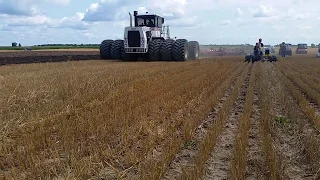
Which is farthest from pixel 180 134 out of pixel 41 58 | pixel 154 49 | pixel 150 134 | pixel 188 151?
pixel 41 58

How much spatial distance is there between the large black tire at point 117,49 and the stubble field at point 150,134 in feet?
45.0

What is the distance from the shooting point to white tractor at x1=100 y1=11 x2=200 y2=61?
2161cm

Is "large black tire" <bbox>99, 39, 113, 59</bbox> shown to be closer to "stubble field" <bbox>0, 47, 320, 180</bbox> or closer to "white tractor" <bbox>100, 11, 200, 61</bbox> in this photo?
"white tractor" <bbox>100, 11, 200, 61</bbox>

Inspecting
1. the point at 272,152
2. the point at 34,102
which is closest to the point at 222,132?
the point at 272,152

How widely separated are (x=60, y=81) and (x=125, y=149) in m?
5.90

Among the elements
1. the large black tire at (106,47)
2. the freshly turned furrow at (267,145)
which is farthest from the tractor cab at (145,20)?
the freshly turned furrow at (267,145)

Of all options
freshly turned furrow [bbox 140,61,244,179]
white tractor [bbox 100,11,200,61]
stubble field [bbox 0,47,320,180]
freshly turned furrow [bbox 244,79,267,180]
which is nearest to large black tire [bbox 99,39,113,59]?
white tractor [bbox 100,11,200,61]

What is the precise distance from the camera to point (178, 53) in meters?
21.8

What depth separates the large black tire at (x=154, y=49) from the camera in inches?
862

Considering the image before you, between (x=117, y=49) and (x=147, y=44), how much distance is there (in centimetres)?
246

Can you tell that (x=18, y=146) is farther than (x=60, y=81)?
No

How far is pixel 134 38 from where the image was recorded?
853 inches

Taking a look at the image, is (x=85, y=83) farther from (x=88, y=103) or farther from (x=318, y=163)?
(x=318, y=163)

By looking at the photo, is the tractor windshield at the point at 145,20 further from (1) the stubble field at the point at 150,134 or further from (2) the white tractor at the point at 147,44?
(1) the stubble field at the point at 150,134
